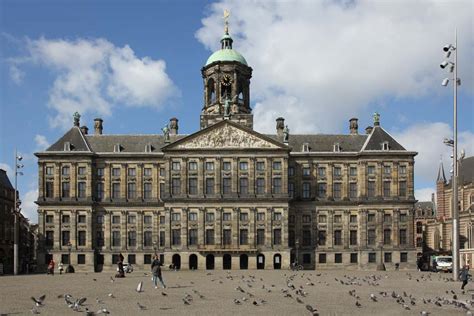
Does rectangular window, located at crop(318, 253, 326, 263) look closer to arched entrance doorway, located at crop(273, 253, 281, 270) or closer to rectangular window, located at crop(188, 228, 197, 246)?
arched entrance doorway, located at crop(273, 253, 281, 270)

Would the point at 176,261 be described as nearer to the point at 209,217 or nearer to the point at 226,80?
the point at 209,217

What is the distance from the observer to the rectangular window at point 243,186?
253ft

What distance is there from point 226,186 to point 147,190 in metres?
10.3

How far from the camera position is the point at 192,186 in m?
76.8

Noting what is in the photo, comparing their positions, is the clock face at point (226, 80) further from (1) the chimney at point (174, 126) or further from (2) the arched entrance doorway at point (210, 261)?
(2) the arched entrance doorway at point (210, 261)

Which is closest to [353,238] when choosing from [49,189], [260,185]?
[260,185]

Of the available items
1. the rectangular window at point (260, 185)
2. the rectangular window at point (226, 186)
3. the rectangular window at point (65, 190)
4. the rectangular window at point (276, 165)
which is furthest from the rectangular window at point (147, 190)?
the rectangular window at point (276, 165)

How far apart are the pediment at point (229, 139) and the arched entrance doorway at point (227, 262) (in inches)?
495

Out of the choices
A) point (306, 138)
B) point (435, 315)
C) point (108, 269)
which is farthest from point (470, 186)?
point (435, 315)

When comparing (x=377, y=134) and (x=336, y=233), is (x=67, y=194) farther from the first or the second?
(x=377, y=134)

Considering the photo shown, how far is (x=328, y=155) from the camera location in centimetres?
8081

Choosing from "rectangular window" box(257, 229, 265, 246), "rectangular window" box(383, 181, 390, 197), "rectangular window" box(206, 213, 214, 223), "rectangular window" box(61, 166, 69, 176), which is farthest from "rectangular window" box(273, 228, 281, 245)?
"rectangular window" box(61, 166, 69, 176)

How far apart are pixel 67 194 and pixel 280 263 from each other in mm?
26680

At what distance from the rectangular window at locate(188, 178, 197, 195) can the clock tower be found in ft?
27.1
